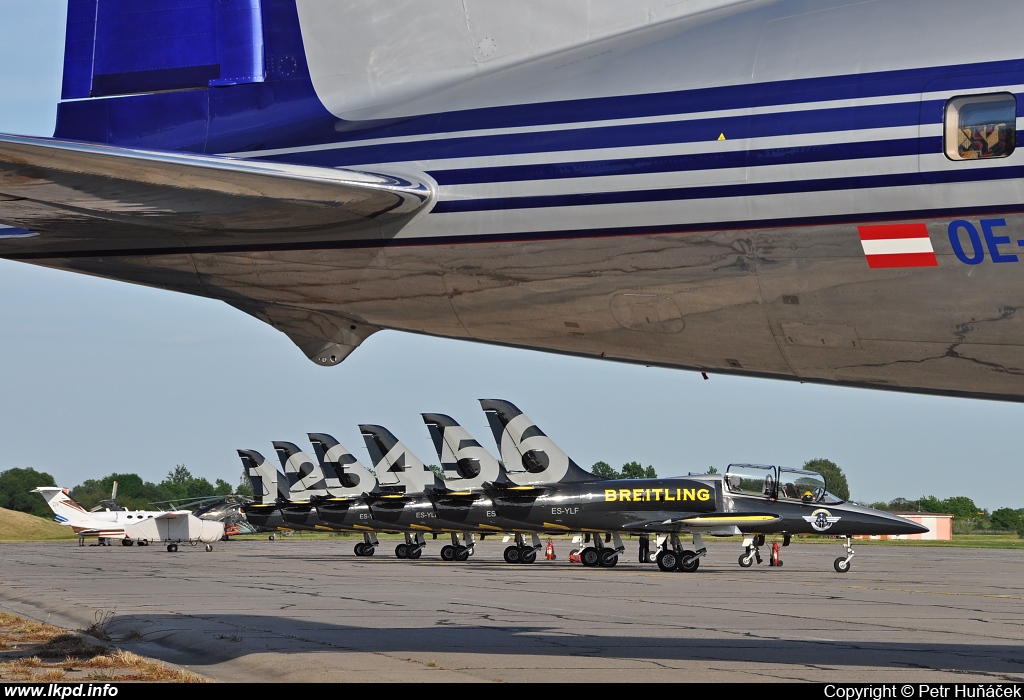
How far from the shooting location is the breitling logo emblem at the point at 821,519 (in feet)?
98.7

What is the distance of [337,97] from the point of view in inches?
321

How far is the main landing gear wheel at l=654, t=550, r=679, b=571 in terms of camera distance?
3017cm

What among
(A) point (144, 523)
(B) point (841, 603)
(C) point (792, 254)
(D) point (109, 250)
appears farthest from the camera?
(A) point (144, 523)

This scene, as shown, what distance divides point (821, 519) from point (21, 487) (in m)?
141

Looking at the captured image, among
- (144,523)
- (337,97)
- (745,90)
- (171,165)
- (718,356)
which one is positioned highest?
(337,97)

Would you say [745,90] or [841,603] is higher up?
[745,90]

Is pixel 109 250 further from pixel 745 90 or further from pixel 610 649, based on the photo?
pixel 610 649

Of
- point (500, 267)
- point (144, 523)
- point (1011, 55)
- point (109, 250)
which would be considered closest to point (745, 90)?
point (1011, 55)

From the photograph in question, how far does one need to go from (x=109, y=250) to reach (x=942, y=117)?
589cm

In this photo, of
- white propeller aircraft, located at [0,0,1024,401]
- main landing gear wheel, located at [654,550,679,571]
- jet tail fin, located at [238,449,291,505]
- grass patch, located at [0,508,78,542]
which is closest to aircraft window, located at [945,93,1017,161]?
white propeller aircraft, located at [0,0,1024,401]

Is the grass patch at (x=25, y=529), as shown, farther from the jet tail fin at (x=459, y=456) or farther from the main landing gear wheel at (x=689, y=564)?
the main landing gear wheel at (x=689, y=564)

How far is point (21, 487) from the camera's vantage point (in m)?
146

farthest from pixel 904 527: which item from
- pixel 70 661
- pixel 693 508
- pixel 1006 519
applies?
pixel 1006 519

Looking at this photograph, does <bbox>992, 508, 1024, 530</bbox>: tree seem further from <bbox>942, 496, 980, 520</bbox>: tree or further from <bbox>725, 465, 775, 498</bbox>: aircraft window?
<bbox>725, 465, 775, 498</bbox>: aircraft window
